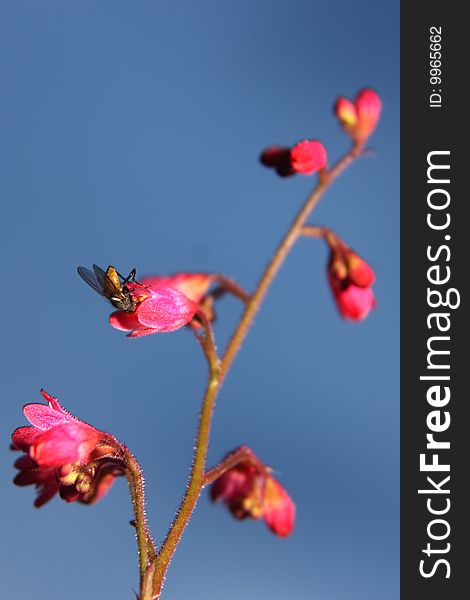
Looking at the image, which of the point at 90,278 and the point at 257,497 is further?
the point at 257,497

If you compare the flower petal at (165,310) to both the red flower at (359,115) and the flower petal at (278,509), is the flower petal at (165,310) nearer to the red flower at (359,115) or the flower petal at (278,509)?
the flower petal at (278,509)

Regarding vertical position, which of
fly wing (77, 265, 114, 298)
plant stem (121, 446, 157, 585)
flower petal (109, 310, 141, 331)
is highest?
fly wing (77, 265, 114, 298)

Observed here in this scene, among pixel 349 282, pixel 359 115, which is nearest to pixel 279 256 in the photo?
pixel 349 282

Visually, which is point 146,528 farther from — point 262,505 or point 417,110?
point 417,110

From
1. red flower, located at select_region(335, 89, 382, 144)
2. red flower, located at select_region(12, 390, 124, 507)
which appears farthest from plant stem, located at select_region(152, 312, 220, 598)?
red flower, located at select_region(335, 89, 382, 144)

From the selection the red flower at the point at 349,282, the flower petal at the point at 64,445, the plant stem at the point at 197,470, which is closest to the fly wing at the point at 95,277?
the plant stem at the point at 197,470

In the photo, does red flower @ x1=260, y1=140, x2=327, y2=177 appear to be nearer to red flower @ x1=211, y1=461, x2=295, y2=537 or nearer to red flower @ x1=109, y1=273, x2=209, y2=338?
red flower @ x1=109, y1=273, x2=209, y2=338

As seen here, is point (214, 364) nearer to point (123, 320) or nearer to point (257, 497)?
point (123, 320)
